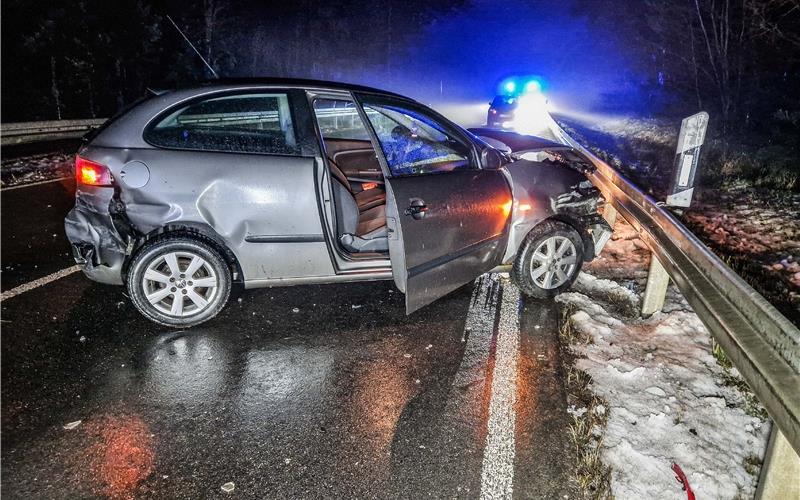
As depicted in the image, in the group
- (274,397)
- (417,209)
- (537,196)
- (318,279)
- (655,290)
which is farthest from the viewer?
(537,196)

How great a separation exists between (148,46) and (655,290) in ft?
94.4

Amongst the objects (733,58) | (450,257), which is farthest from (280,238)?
(733,58)

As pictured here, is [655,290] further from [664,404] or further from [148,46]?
[148,46]

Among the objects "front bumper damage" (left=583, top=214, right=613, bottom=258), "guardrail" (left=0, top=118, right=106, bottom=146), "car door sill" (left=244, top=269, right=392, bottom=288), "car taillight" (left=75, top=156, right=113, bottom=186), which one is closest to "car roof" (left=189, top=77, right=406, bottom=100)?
"car taillight" (left=75, top=156, right=113, bottom=186)

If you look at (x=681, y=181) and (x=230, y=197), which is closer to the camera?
(x=230, y=197)

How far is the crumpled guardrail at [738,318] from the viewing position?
205 centimetres

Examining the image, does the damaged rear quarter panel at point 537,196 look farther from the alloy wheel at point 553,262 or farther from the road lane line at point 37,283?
the road lane line at point 37,283

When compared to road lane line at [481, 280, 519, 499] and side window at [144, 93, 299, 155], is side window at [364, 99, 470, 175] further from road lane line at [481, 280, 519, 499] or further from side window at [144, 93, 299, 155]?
road lane line at [481, 280, 519, 499]

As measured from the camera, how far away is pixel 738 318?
8.86ft

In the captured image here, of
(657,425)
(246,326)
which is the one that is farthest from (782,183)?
(246,326)

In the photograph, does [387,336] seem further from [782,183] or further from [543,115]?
[543,115]

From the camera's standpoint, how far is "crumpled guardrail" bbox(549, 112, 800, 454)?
2047mm

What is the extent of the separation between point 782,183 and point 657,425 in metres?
6.71

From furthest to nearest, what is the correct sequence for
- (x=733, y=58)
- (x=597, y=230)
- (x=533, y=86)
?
1. (x=533, y=86)
2. (x=733, y=58)
3. (x=597, y=230)
